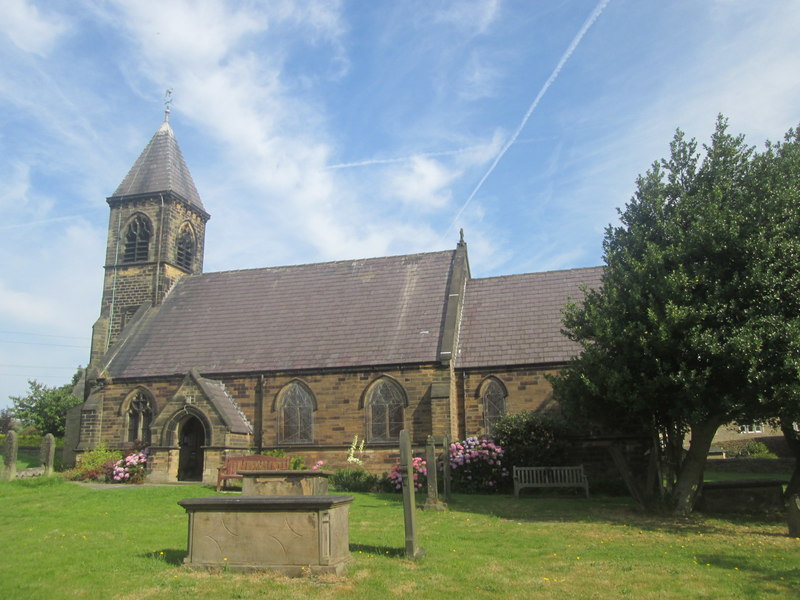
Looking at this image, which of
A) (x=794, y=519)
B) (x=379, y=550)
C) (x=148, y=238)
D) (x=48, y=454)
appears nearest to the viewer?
(x=379, y=550)

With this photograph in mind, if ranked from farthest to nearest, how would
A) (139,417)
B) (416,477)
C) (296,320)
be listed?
(296,320) < (139,417) < (416,477)

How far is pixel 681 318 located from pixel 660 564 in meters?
6.14

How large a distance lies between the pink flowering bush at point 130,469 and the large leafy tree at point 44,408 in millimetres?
22685

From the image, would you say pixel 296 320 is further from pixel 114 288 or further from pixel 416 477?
pixel 114 288

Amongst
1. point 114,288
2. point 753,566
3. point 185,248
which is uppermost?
point 185,248

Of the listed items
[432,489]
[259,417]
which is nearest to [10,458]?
[259,417]

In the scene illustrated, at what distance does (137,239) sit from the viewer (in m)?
33.5

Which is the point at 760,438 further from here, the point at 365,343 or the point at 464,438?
the point at 365,343

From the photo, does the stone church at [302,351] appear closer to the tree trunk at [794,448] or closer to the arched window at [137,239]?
the arched window at [137,239]

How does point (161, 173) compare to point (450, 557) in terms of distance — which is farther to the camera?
point (161, 173)

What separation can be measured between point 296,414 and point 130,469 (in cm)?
634

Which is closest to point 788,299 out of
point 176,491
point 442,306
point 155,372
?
point 442,306

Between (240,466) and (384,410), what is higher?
(384,410)

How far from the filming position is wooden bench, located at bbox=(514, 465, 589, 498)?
19828 millimetres
